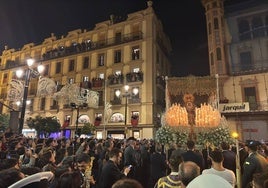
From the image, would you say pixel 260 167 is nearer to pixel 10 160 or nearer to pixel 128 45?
pixel 10 160

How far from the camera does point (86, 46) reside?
1328 inches

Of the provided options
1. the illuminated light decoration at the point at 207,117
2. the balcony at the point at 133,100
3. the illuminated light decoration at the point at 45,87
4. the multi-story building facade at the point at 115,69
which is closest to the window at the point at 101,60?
the multi-story building facade at the point at 115,69

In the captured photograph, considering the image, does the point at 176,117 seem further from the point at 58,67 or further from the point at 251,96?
the point at 58,67

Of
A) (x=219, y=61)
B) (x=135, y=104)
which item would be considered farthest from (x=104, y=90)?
(x=219, y=61)

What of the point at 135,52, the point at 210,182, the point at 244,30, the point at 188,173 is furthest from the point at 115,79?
the point at 210,182

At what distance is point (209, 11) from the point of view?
91.7 feet

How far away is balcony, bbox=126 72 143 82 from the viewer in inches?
1109

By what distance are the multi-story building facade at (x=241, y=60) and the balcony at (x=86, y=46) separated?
10.2 metres

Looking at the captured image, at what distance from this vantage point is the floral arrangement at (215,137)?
35.0 ft

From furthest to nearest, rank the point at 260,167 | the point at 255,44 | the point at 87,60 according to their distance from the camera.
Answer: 1. the point at 87,60
2. the point at 255,44
3. the point at 260,167

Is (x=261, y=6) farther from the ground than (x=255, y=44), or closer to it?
farther from the ground

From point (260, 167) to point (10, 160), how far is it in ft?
15.4

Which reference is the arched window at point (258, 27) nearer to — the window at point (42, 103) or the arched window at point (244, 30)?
the arched window at point (244, 30)

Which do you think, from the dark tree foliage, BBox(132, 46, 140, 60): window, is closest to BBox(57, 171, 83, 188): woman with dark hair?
the dark tree foliage
